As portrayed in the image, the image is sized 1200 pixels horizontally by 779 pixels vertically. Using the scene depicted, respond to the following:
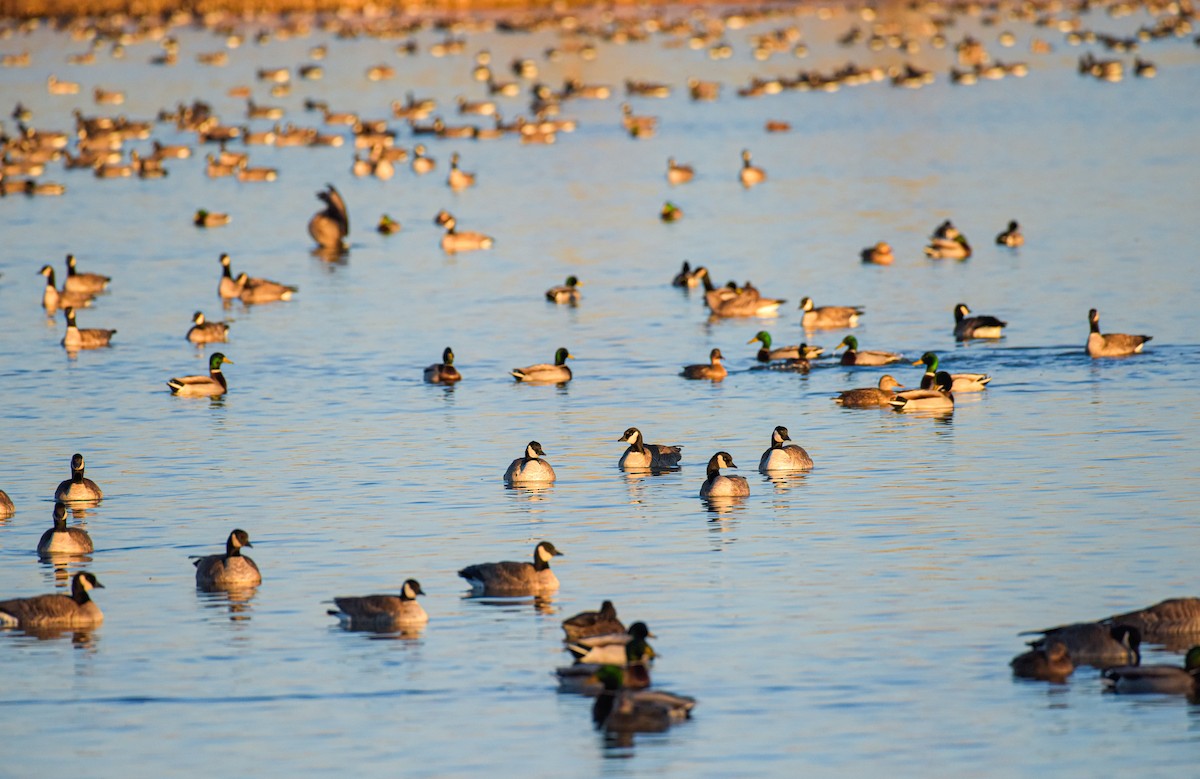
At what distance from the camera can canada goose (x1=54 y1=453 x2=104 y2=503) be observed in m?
25.7

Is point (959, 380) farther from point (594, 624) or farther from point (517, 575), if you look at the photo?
point (594, 624)

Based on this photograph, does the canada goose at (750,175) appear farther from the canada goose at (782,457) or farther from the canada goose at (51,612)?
the canada goose at (51,612)

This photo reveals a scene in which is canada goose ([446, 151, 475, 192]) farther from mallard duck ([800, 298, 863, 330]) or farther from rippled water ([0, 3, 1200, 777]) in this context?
mallard duck ([800, 298, 863, 330])

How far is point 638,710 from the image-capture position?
16922 millimetres

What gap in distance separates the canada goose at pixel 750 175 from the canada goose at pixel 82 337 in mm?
26683

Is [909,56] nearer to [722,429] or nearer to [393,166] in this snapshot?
[393,166]

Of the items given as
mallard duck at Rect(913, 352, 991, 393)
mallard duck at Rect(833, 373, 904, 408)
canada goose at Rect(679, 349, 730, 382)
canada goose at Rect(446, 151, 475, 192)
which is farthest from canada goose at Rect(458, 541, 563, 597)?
canada goose at Rect(446, 151, 475, 192)

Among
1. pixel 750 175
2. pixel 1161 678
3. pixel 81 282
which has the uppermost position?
pixel 750 175

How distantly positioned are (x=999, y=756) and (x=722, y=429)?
46.2ft

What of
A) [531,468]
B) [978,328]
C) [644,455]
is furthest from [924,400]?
[531,468]

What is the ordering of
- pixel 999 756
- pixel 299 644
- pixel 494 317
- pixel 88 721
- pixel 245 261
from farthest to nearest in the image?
pixel 245 261 → pixel 494 317 → pixel 299 644 → pixel 88 721 → pixel 999 756

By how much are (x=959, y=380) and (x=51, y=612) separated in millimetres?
16430

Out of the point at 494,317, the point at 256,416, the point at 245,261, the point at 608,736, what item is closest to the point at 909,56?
the point at 245,261

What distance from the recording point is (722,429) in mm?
30047
